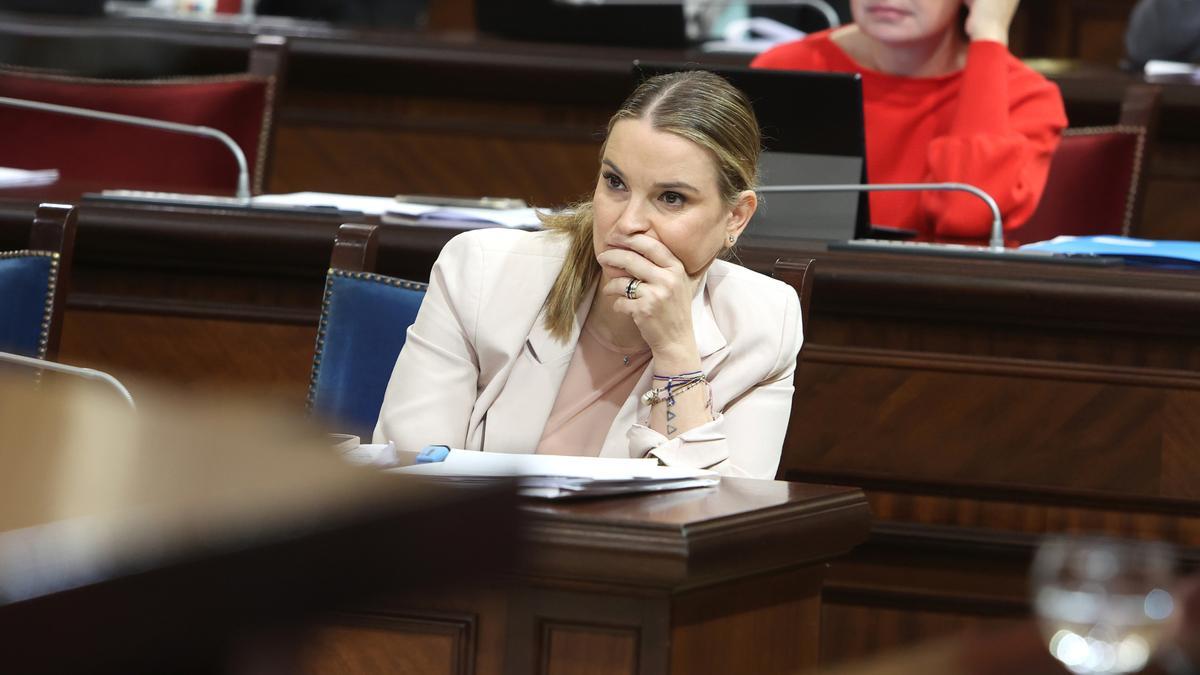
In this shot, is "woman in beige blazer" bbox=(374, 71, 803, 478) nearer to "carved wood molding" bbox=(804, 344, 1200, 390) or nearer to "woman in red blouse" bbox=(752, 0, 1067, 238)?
"carved wood molding" bbox=(804, 344, 1200, 390)

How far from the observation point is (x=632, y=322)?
211 centimetres

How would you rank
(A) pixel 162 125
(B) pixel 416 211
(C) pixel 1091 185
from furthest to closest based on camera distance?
(C) pixel 1091 185, (A) pixel 162 125, (B) pixel 416 211

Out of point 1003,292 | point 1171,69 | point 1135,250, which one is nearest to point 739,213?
point 1003,292

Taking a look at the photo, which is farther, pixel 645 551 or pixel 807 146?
pixel 807 146

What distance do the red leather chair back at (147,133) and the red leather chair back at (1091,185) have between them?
5.17ft

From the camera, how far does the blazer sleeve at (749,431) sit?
74.7 inches

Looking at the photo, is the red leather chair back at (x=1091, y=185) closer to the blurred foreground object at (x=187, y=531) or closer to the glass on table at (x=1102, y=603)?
the glass on table at (x=1102, y=603)

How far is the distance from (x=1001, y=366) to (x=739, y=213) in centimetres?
52

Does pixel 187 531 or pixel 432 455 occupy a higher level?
pixel 187 531

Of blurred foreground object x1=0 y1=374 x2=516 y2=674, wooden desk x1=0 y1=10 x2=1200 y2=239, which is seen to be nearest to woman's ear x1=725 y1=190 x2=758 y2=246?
blurred foreground object x1=0 y1=374 x2=516 y2=674

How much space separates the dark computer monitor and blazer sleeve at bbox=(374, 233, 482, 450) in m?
0.61

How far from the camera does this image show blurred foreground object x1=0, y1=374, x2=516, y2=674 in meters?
0.40

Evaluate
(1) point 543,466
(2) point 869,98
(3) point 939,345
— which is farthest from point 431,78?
(1) point 543,466

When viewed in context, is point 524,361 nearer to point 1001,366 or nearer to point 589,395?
point 589,395
